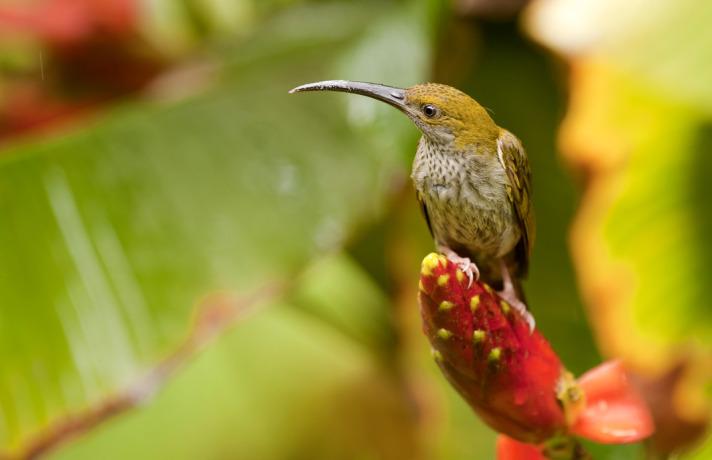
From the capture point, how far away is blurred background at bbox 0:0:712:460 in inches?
26.5

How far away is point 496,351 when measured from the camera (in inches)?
12.0

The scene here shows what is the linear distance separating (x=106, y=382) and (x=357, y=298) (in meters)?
0.47

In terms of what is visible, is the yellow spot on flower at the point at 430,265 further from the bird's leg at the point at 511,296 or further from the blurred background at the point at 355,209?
the blurred background at the point at 355,209

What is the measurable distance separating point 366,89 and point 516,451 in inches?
6.4

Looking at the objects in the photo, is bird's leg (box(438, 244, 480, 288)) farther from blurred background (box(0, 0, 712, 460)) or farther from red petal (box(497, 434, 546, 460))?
blurred background (box(0, 0, 712, 460))

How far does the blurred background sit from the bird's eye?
23cm

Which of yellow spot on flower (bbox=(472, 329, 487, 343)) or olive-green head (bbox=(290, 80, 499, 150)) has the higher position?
olive-green head (bbox=(290, 80, 499, 150))

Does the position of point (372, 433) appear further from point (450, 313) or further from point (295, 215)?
point (450, 313)

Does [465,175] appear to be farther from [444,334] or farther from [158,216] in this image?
[158,216]

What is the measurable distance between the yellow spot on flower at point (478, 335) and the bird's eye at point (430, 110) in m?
0.07

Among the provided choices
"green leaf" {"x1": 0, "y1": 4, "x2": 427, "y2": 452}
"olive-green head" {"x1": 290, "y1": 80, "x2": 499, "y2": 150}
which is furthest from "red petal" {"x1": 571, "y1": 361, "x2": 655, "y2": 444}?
"green leaf" {"x1": 0, "y1": 4, "x2": 427, "y2": 452}

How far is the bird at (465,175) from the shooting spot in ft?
0.94

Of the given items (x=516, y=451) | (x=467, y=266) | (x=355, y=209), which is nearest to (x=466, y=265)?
(x=467, y=266)

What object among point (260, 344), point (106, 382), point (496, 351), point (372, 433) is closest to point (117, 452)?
point (260, 344)
